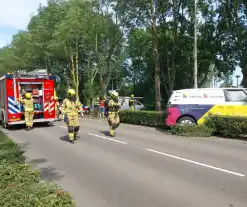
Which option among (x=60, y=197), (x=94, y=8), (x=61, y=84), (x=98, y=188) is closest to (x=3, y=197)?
(x=60, y=197)

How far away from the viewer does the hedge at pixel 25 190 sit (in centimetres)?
383

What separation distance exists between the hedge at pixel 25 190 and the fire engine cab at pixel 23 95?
1063 cm

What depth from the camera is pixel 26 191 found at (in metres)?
4.18

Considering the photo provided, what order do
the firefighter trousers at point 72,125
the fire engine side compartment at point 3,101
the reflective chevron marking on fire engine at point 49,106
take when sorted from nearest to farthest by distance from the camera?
the firefighter trousers at point 72,125 → the fire engine side compartment at point 3,101 → the reflective chevron marking on fire engine at point 49,106

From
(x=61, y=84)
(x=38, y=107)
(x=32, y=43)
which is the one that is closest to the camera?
(x=38, y=107)

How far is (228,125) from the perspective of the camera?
39.3 ft

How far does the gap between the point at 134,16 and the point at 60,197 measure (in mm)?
21350

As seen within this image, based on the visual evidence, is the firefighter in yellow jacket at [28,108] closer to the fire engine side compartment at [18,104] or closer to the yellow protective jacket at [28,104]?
the yellow protective jacket at [28,104]

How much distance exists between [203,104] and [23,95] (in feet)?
30.0

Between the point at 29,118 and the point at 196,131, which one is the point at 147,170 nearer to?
the point at 196,131

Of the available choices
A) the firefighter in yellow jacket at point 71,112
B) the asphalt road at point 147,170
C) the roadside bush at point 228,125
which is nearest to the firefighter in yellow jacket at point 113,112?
the asphalt road at point 147,170

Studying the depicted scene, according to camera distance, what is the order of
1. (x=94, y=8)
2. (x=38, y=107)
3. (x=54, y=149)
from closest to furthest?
(x=54, y=149)
(x=38, y=107)
(x=94, y=8)

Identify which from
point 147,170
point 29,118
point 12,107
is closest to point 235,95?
point 147,170

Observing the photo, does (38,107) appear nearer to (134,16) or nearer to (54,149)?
(54,149)
